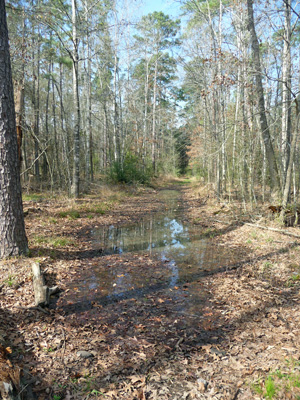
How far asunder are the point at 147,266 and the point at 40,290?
256 cm

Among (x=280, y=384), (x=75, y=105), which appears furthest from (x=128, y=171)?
(x=280, y=384)

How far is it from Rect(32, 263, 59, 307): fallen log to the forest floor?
0.41 ft

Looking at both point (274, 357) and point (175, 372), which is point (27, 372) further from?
point (274, 357)

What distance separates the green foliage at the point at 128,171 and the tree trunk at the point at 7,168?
555 inches

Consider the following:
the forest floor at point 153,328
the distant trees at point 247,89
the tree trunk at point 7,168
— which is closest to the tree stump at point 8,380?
the forest floor at point 153,328

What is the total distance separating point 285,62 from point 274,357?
10351 mm

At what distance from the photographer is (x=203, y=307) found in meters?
4.38

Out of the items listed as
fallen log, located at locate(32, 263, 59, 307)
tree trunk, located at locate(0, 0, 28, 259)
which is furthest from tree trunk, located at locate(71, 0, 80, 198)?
fallen log, located at locate(32, 263, 59, 307)

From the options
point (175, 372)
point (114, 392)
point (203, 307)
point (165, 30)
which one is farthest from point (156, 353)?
point (165, 30)

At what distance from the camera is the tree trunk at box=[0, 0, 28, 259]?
4801mm

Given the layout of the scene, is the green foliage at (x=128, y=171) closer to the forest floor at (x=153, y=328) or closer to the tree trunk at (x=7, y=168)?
the forest floor at (x=153, y=328)

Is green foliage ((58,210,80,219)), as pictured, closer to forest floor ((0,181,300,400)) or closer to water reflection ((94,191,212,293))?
water reflection ((94,191,212,293))

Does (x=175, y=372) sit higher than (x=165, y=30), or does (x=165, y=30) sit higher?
(x=165, y=30)

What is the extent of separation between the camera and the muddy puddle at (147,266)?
4738 millimetres
